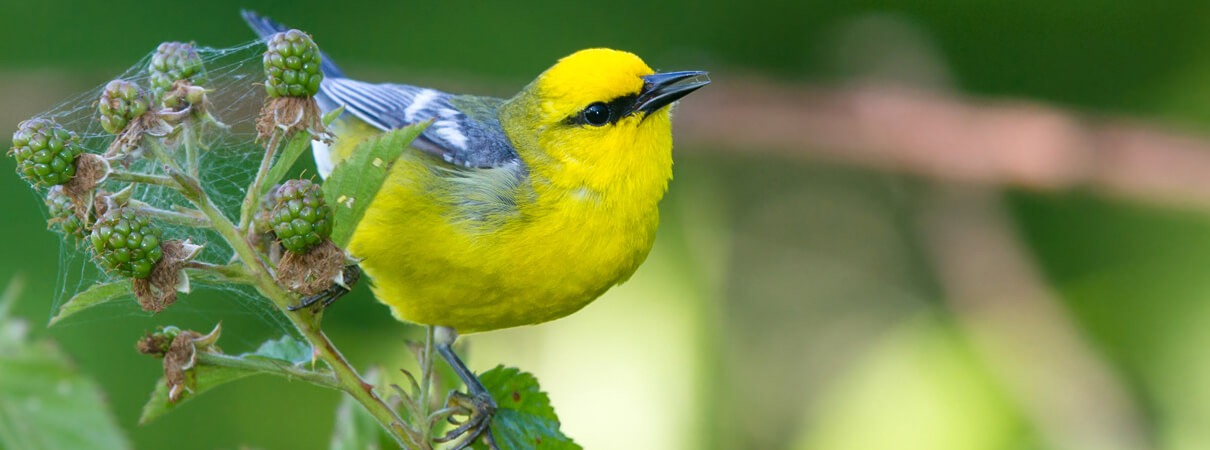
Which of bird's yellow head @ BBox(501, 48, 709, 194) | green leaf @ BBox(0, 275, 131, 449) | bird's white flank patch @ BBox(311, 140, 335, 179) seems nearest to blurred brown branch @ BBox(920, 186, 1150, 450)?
bird's yellow head @ BBox(501, 48, 709, 194)

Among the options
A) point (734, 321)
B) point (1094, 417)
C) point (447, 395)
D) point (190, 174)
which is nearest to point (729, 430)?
point (734, 321)

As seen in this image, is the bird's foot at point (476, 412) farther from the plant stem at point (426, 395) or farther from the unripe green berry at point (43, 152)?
the unripe green berry at point (43, 152)

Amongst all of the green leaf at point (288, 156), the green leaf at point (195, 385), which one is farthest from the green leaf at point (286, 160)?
the green leaf at point (195, 385)

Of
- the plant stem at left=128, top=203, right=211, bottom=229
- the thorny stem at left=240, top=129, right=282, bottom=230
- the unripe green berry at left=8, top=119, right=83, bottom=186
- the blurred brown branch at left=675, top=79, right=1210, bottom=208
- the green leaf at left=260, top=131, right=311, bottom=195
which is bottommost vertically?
the unripe green berry at left=8, top=119, right=83, bottom=186

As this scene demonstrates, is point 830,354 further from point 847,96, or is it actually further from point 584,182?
point 584,182

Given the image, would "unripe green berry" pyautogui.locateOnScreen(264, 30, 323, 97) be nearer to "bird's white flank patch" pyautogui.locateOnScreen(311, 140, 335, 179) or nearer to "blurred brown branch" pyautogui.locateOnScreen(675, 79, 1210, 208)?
"bird's white flank patch" pyautogui.locateOnScreen(311, 140, 335, 179)

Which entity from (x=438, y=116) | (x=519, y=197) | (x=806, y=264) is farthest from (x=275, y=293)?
(x=806, y=264)
